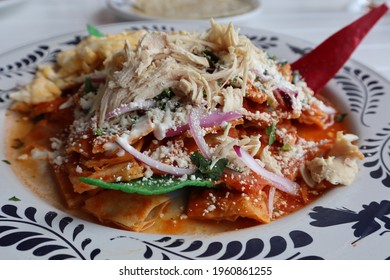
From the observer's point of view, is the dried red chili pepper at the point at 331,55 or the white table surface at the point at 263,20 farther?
the white table surface at the point at 263,20

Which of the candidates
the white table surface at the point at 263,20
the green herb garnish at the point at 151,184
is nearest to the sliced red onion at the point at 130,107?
the green herb garnish at the point at 151,184

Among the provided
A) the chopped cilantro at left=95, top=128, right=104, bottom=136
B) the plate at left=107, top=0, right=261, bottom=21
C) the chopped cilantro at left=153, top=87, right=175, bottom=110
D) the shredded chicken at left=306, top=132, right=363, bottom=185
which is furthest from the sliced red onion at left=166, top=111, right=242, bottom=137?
the plate at left=107, top=0, right=261, bottom=21

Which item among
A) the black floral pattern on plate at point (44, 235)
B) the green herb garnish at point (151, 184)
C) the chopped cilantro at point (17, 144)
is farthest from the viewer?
the chopped cilantro at point (17, 144)

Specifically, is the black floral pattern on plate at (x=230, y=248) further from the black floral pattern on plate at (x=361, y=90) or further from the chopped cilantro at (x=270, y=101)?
the black floral pattern on plate at (x=361, y=90)

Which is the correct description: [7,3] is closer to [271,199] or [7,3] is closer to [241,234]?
[271,199]

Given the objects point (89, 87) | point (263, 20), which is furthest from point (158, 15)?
point (89, 87)

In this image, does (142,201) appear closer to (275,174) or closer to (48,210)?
(48,210)
